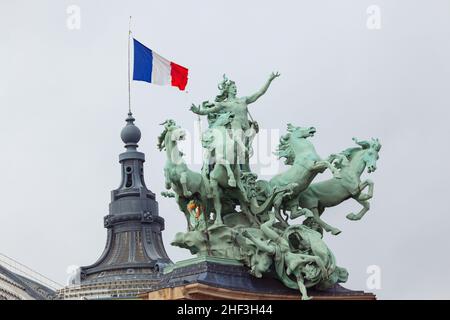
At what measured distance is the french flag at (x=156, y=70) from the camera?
209 feet

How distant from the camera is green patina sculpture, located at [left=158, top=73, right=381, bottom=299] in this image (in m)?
57.2

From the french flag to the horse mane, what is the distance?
17.2ft

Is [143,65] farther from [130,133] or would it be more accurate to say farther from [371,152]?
[130,133]

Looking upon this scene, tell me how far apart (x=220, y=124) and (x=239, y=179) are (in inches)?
78.1

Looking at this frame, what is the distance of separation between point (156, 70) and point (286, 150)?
681 centimetres

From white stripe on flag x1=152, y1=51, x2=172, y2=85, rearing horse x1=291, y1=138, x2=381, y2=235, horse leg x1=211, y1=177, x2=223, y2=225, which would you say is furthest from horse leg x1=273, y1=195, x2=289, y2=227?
white stripe on flag x1=152, y1=51, x2=172, y2=85

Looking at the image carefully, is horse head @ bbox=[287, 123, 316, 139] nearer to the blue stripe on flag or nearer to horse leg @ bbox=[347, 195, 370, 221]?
horse leg @ bbox=[347, 195, 370, 221]

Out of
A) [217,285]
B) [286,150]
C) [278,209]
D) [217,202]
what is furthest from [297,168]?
[217,285]

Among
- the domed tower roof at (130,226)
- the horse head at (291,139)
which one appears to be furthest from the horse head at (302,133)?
the domed tower roof at (130,226)

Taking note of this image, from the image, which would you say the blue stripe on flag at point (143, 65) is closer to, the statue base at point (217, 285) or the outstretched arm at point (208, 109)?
the outstretched arm at point (208, 109)

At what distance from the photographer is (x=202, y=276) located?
56.5 meters

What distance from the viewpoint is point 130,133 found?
12556 centimetres
